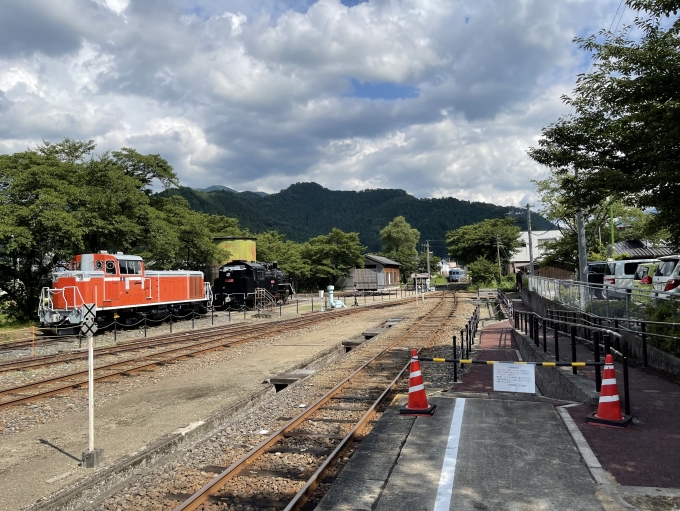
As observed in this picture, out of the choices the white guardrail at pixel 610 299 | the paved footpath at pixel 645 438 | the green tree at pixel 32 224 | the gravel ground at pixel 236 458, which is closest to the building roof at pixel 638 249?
the white guardrail at pixel 610 299

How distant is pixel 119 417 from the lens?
365 inches

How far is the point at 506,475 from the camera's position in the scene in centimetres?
497

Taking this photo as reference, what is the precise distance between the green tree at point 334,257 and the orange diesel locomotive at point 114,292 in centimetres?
3590

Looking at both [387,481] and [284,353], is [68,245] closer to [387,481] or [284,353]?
[284,353]

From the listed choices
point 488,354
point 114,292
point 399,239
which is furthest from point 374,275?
point 488,354

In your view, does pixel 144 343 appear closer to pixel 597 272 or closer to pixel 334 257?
pixel 597 272

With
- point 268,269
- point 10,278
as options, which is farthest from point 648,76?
point 268,269

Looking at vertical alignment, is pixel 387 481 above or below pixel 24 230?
below

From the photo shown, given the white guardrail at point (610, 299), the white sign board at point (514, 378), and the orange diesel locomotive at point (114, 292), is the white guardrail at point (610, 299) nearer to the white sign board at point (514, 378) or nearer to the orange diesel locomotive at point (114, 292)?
the white sign board at point (514, 378)

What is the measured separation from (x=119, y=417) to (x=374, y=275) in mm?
60121

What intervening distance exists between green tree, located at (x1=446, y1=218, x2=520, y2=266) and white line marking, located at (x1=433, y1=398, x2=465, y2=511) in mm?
65736

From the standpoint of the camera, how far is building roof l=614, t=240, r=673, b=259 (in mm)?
36522

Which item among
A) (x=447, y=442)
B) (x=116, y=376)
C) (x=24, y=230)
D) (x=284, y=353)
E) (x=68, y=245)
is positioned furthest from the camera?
(x=68, y=245)

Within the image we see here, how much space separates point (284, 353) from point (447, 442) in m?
11.3
